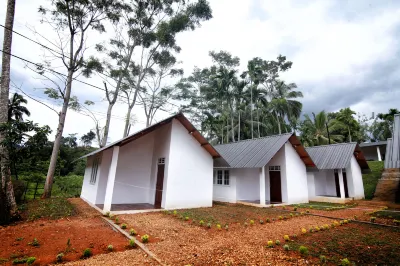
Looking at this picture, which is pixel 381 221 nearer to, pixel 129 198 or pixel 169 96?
pixel 129 198

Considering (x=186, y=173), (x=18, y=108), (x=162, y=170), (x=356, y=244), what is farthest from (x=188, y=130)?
(x=18, y=108)

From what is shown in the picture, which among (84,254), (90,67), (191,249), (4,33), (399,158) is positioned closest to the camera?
A: (84,254)

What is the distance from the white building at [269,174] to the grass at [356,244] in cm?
548

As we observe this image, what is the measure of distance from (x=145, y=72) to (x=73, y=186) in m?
13.9

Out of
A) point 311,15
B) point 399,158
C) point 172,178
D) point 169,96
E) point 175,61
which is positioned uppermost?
point 175,61

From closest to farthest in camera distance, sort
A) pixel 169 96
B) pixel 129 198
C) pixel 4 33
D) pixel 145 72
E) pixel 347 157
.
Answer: pixel 4 33, pixel 129 198, pixel 347 157, pixel 145 72, pixel 169 96

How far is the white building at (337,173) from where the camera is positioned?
43.9ft

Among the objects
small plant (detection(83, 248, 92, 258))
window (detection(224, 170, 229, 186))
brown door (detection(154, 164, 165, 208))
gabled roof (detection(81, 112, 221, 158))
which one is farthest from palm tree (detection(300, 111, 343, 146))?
small plant (detection(83, 248, 92, 258))

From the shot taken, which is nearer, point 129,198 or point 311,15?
point 311,15

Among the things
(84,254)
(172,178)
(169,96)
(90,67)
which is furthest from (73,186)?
(84,254)

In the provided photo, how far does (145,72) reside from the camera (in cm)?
2041

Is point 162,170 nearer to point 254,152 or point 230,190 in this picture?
point 230,190

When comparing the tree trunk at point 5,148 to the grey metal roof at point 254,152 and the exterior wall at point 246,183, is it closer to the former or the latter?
the grey metal roof at point 254,152

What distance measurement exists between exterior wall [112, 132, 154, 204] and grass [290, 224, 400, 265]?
826cm
